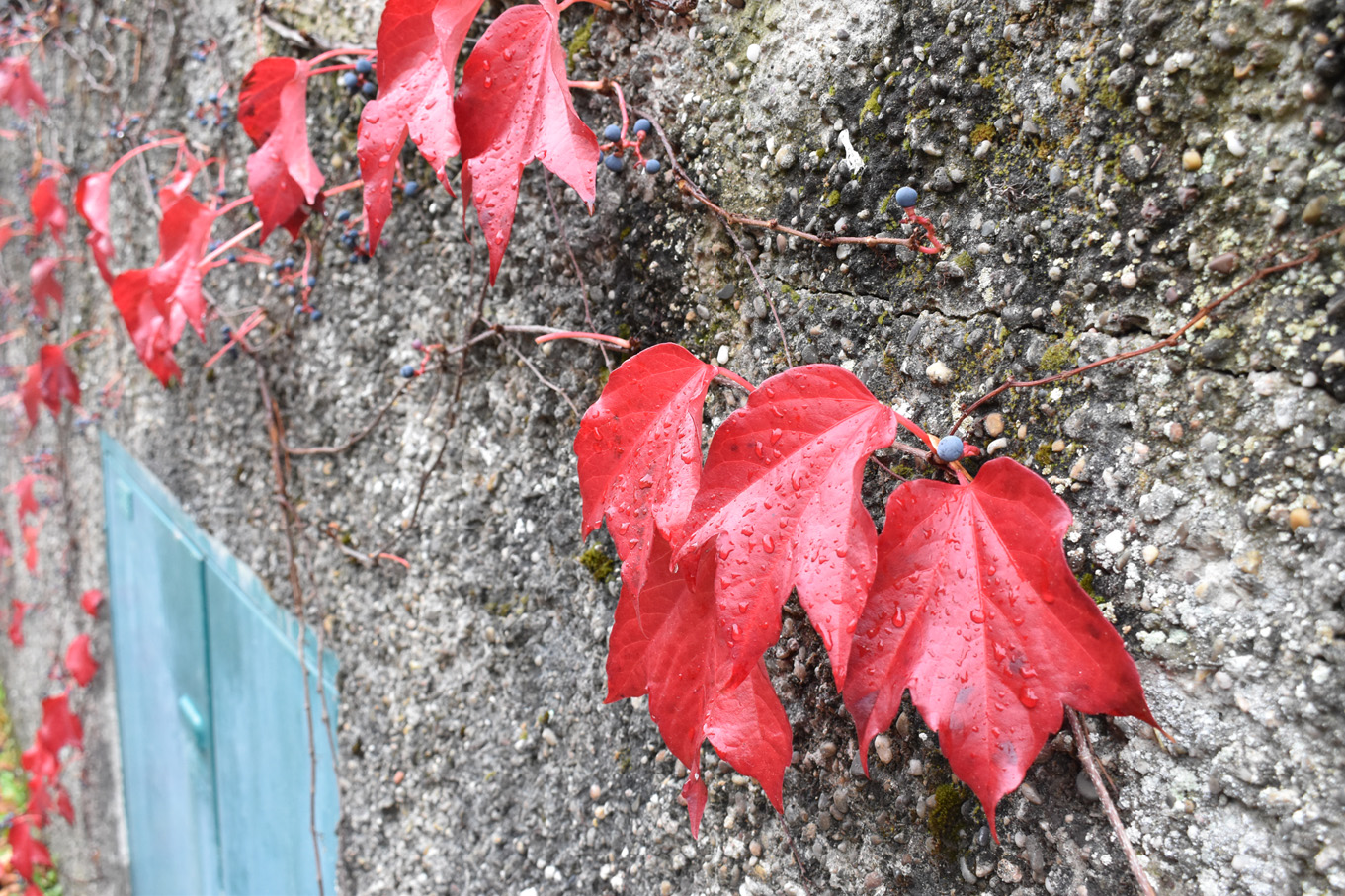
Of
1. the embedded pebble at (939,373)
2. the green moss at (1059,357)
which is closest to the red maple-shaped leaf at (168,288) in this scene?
the embedded pebble at (939,373)

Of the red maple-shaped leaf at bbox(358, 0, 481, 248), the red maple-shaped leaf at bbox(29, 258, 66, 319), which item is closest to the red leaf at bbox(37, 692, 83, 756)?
the red maple-shaped leaf at bbox(29, 258, 66, 319)

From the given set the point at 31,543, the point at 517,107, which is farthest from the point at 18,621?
the point at 517,107

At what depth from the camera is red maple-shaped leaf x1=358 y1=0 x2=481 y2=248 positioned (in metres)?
0.93

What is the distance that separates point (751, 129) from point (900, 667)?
694 millimetres

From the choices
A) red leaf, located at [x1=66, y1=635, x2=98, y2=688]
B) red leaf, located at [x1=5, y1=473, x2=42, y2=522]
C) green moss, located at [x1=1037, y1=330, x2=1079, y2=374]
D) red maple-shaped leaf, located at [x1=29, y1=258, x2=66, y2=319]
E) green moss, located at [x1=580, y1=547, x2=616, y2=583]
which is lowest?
red leaf, located at [x1=66, y1=635, x2=98, y2=688]

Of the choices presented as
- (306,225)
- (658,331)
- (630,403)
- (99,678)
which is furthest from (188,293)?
(99,678)

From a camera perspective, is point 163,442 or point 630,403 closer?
point 630,403

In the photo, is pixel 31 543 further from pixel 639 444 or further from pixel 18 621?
pixel 639 444

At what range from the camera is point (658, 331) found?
45.6 inches

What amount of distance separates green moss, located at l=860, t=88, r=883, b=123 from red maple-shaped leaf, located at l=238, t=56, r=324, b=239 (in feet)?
2.75

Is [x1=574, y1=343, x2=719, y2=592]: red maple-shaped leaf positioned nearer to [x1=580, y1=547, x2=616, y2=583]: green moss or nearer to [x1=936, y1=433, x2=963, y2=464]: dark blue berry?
[x1=936, y1=433, x2=963, y2=464]: dark blue berry

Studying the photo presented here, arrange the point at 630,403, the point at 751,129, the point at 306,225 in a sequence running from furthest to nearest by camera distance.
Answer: the point at 306,225
the point at 751,129
the point at 630,403

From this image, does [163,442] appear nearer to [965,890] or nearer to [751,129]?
[751,129]

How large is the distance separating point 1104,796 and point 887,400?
0.45 metres
